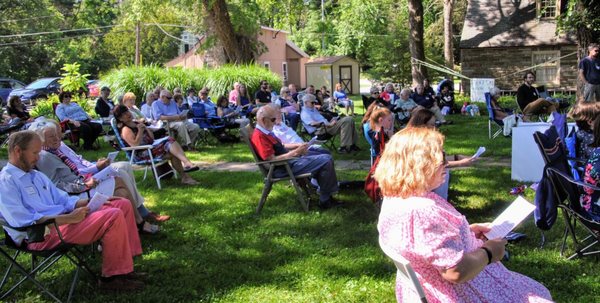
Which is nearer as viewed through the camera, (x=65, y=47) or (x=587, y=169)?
(x=587, y=169)

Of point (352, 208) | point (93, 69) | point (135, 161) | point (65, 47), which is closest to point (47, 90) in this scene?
point (65, 47)

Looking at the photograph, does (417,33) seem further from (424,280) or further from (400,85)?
(424,280)

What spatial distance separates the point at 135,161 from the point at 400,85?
838 inches

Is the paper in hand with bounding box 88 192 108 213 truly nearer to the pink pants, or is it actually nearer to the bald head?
the pink pants

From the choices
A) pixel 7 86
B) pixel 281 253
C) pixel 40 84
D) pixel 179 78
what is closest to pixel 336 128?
pixel 281 253

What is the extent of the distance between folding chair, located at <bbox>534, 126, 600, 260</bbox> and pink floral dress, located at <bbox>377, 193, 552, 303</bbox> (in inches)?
65.9

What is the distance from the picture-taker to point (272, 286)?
382cm

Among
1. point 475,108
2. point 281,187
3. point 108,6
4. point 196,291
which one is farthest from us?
point 108,6

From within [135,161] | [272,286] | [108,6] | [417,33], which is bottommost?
[272,286]

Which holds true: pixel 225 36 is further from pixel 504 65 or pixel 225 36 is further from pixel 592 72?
pixel 592 72

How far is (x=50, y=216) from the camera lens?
3447mm

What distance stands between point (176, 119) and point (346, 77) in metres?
20.9

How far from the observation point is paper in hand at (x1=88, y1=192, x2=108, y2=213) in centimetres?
377

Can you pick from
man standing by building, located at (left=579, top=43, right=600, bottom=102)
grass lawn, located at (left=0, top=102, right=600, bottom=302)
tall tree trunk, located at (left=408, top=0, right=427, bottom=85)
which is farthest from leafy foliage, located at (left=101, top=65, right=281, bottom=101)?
man standing by building, located at (left=579, top=43, right=600, bottom=102)
